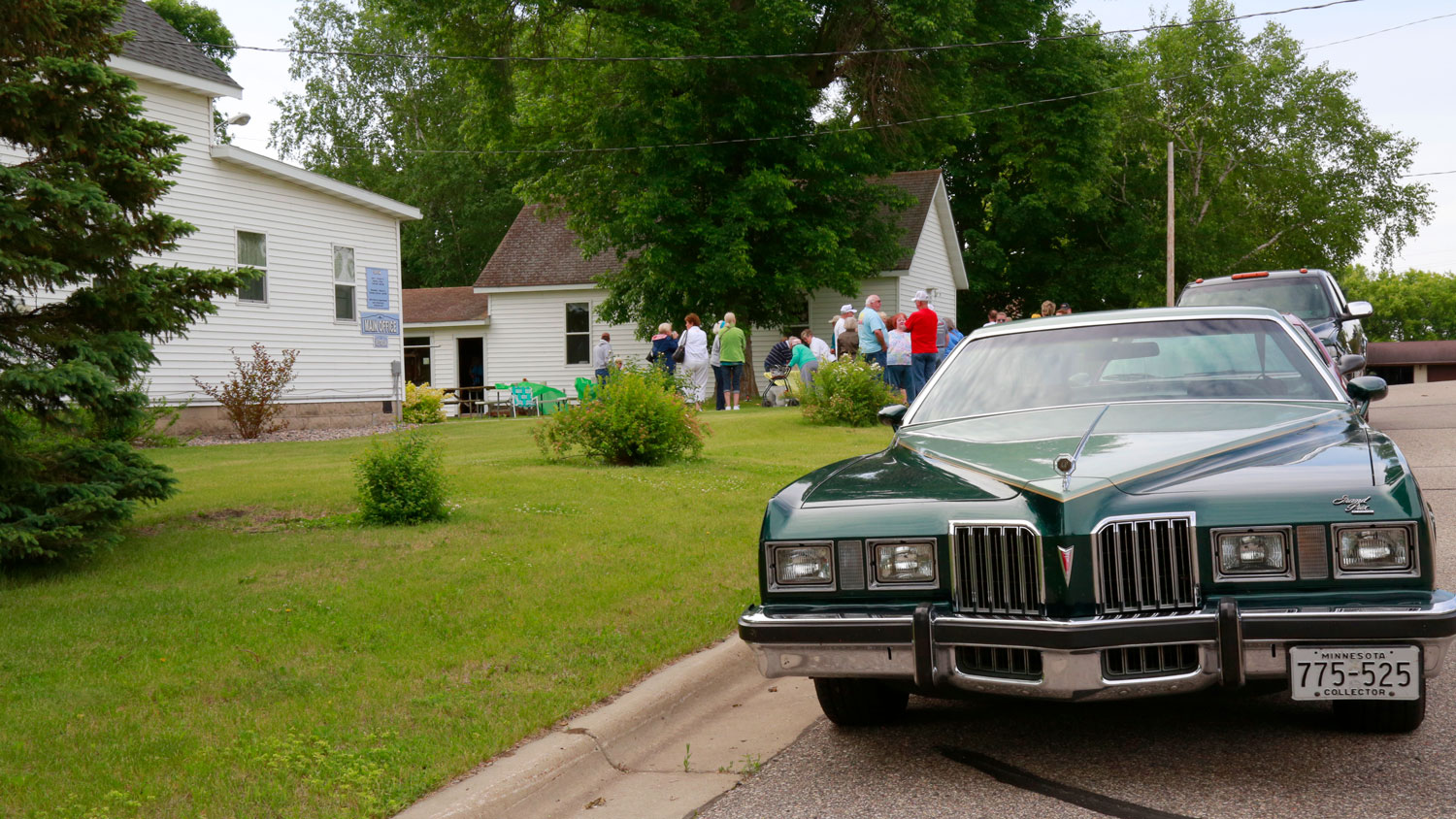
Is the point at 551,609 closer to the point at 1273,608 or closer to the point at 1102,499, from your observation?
the point at 1102,499

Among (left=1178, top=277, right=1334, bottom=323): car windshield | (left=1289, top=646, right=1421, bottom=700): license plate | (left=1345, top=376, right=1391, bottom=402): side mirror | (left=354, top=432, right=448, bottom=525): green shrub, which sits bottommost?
(left=1289, top=646, right=1421, bottom=700): license plate

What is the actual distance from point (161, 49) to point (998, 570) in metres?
19.0

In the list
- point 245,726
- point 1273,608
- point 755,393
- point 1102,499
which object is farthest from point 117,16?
point 755,393

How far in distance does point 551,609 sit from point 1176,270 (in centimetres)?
4590

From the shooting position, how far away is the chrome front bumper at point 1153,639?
3.51m

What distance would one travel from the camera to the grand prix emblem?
3.70m

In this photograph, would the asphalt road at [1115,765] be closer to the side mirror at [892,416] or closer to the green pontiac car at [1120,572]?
the green pontiac car at [1120,572]

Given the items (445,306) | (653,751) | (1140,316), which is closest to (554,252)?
(445,306)

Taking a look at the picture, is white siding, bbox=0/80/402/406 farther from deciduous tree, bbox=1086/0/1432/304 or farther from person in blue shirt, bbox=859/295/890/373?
deciduous tree, bbox=1086/0/1432/304

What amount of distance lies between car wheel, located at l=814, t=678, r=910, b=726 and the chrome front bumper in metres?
0.73

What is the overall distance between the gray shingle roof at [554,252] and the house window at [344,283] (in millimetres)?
13076

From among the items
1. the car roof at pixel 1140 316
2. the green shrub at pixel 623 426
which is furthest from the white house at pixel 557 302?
the car roof at pixel 1140 316

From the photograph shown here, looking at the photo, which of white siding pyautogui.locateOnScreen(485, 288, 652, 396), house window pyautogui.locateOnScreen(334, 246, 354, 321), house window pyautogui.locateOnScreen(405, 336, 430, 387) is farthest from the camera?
house window pyautogui.locateOnScreen(405, 336, 430, 387)

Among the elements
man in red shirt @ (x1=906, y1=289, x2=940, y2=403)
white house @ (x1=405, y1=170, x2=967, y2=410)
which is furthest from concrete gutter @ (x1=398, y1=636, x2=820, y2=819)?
white house @ (x1=405, y1=170, x2=967, y2=410)
